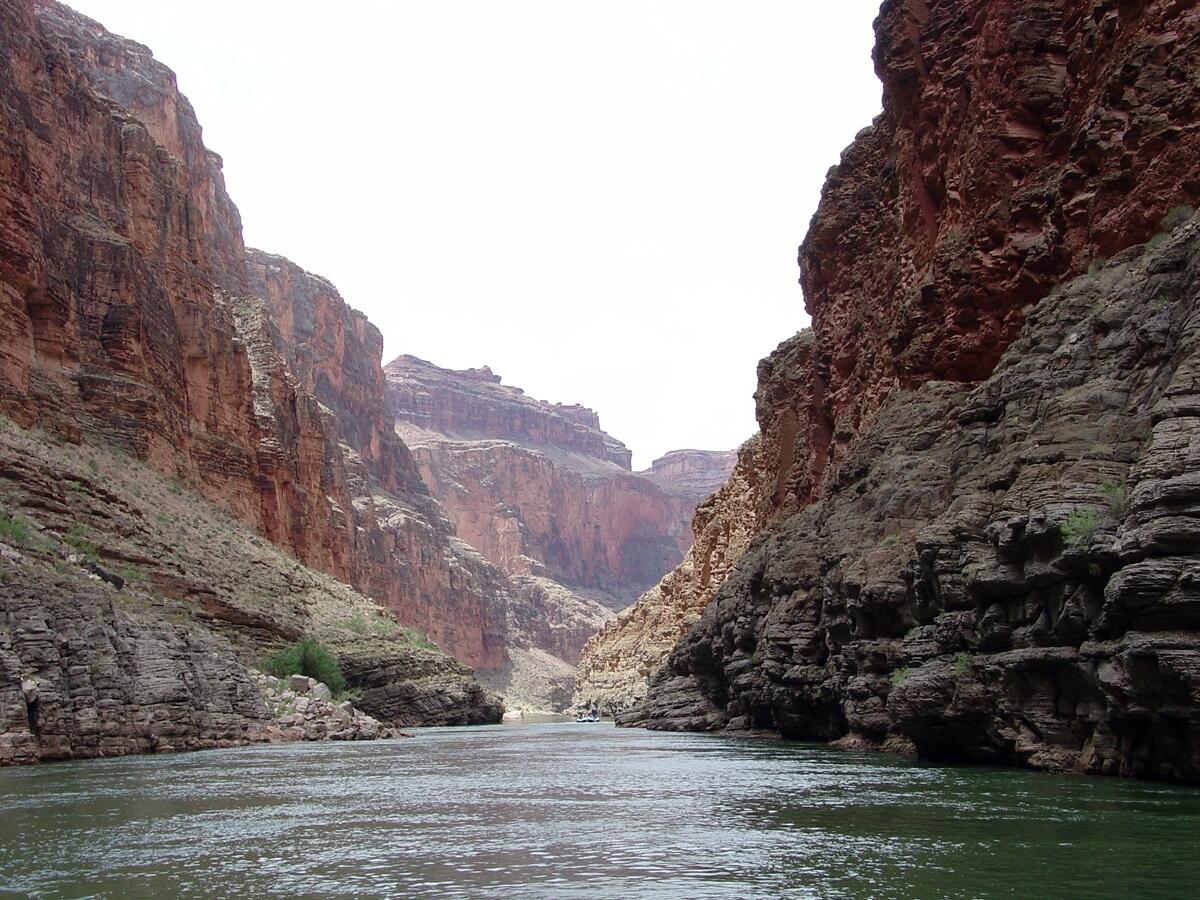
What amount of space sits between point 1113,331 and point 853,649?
12428mm

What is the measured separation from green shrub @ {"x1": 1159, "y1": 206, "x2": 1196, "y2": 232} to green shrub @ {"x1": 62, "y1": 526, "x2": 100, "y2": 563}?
3696 centimetres

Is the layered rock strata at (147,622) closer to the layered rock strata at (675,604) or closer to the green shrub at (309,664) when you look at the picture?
the green shrub at (309,664)

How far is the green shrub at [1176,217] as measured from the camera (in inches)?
958

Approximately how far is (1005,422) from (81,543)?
3531 centimetres

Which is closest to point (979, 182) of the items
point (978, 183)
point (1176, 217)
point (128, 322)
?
point (978, 183)

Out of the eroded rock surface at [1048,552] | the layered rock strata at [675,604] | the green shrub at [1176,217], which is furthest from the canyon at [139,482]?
the green shrub at [1176,217]

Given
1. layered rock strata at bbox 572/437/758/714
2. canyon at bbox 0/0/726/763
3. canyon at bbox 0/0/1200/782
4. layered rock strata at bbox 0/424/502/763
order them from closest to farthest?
canyon at bbox 0/0/1200/782
layered rock strata at bbox 0/424/502/763
canyon at bbox 0/0/726/763
layered rock strata at bbox 572/437/758/714

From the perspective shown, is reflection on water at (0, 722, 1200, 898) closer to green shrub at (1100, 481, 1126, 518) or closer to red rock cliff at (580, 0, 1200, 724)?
green shrub at (1100, 481, 1126, 518)

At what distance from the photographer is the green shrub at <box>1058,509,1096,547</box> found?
19891 millimetres

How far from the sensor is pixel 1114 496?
66.4 feet

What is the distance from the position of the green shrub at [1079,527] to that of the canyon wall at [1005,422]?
0.15ft

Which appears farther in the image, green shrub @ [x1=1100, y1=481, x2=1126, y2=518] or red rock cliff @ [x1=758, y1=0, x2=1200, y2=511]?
red rock cliff @ [x1=758, y1=0, x2=1200, y2=511]

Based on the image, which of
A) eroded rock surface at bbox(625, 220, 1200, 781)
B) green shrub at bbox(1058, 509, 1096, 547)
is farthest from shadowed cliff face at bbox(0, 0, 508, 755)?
green shrub at bbox(1058, 509, 1096, 547)

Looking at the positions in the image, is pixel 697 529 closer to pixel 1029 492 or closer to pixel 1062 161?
pixel 1062 161
